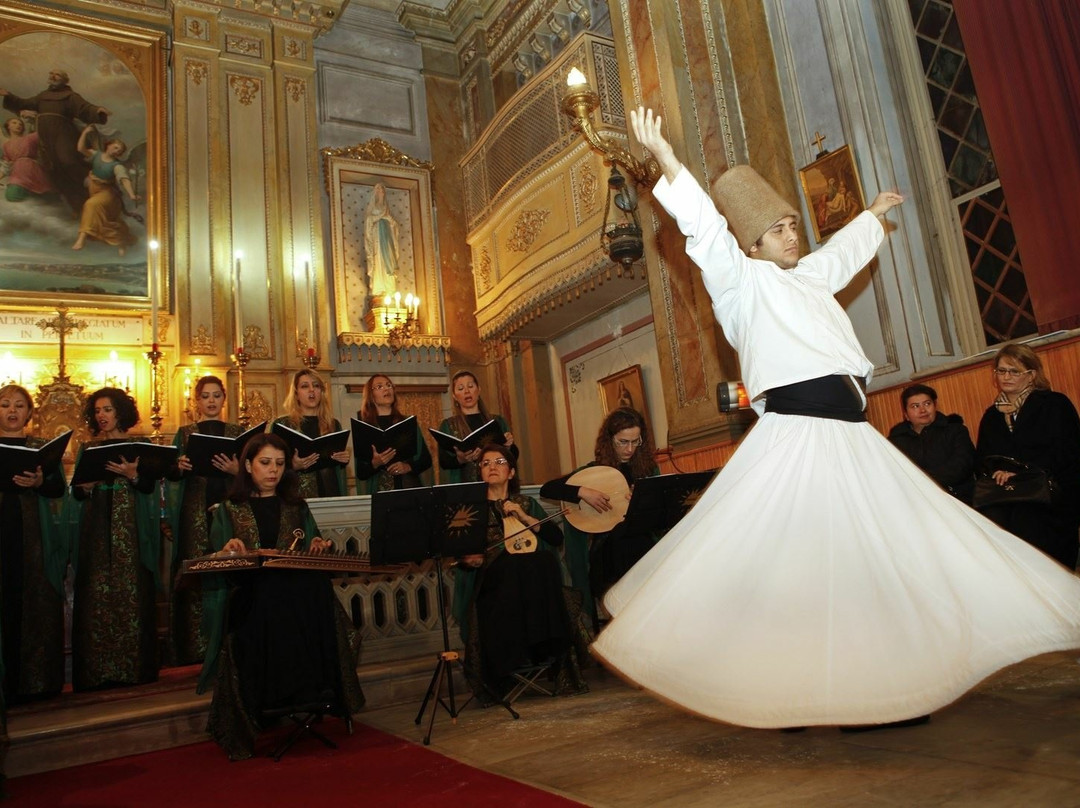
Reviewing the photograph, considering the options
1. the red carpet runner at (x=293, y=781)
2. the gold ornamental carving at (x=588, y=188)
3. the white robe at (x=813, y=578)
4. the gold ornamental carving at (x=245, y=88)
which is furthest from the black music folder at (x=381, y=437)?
the gold ornamental carving at (x=245, y=88)

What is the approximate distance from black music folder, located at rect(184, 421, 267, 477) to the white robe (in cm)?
270

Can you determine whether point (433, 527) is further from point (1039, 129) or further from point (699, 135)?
point (699, 135)

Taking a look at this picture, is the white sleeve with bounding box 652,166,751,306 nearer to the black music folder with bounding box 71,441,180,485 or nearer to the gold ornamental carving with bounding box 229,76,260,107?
the black music folder with bounding box 71,441,180,485

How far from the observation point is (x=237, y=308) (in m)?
9.63

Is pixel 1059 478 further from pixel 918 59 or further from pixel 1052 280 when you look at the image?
pixel 918 59

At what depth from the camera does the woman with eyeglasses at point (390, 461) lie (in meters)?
5.42

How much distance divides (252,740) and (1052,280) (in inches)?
185

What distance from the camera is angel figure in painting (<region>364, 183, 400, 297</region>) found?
1087 cm

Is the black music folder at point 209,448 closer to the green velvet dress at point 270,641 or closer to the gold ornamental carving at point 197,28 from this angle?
the green velvet dress at point 270,641

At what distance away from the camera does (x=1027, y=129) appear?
16.2ft

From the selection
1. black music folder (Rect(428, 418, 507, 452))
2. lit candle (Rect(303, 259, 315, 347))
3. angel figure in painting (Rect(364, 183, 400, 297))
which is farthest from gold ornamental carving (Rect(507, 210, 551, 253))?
black music folder (Rect(428, 418, 507, 452))

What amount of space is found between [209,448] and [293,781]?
82.3 inches

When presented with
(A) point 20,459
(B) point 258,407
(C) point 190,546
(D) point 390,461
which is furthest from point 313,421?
(B) point 258,407

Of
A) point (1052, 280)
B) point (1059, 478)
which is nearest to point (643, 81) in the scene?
point (1052, 280)
